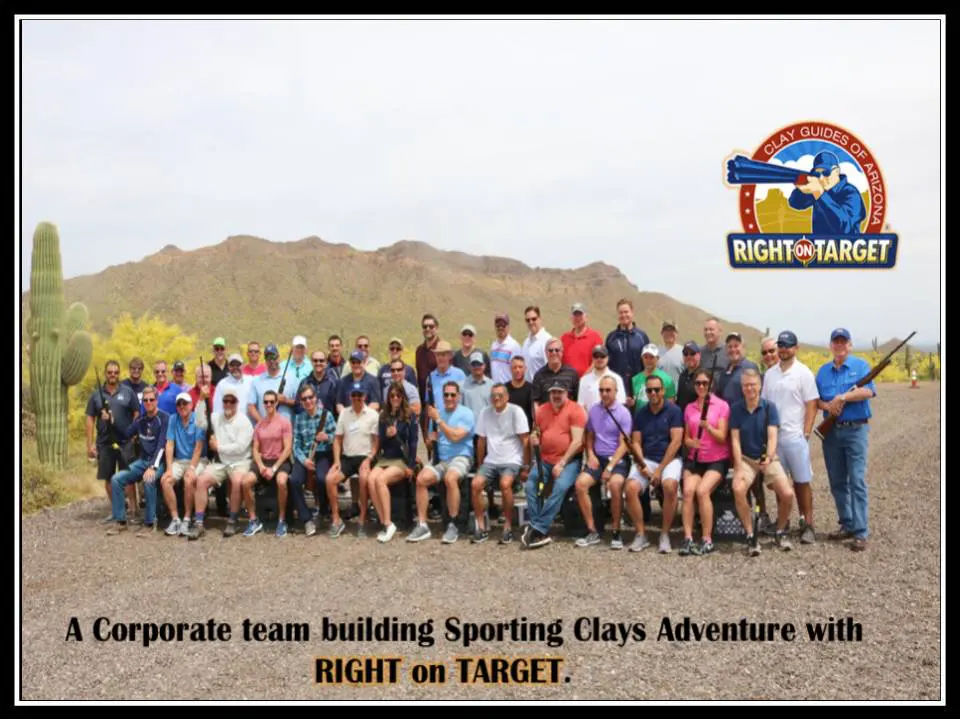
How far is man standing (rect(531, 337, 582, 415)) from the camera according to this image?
914cm

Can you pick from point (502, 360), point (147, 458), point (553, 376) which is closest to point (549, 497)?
point (553, 376)

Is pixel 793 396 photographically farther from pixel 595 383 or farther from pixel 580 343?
pixel 580 343

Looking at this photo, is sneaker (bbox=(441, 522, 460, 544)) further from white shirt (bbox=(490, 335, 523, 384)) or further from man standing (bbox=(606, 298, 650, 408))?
man standing (bbox=(606, 298, 650, 408))

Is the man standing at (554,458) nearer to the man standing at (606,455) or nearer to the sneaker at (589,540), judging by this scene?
Answer: the man standing at (606,455)

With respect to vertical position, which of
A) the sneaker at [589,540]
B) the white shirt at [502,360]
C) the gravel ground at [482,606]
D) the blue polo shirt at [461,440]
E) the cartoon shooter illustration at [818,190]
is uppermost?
the cartoon shooter illustration at [818,190]

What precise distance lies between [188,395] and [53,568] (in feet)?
7.99

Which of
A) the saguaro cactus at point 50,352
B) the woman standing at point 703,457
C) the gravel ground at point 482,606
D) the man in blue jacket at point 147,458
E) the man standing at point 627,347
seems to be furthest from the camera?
the saguaro cactus at point 50,352

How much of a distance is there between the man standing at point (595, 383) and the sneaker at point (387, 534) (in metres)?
2.45

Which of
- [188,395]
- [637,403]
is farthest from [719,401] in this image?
[188,395]

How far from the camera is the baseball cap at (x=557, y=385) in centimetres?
892

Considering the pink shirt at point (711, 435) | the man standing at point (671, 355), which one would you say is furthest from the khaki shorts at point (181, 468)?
the pink shirt at point (711, 435)

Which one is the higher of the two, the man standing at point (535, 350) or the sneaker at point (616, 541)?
the man standing at point (535, 350)

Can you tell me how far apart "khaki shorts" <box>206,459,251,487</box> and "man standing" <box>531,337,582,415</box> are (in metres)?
3.46

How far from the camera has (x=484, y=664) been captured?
5.79 metres
